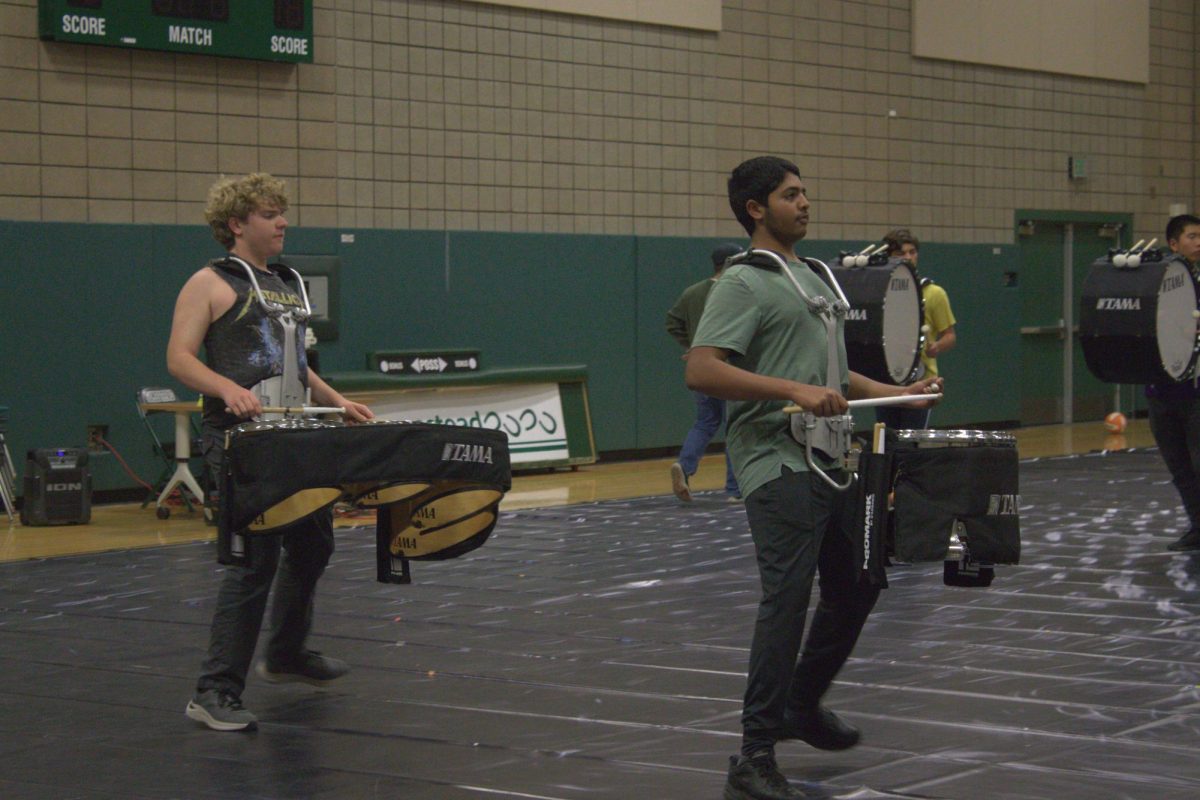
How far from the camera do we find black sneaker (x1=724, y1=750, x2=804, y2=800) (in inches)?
173

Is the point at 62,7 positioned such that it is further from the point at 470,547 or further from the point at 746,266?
the point at 746,266

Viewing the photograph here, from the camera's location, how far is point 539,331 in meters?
15.1

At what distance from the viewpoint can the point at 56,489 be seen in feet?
37.2

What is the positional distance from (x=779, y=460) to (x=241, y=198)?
223 cm

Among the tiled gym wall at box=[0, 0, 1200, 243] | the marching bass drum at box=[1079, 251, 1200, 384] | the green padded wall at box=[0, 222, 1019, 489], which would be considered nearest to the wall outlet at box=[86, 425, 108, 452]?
the green padded wall at box=[0, 222, 1019, 489]

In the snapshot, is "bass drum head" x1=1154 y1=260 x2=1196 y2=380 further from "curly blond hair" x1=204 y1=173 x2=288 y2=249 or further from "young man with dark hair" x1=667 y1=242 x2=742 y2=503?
"curly blond hair" x1=204 y1=173 x2=288 y2=249

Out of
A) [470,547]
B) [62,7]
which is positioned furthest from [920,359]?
[62,7]

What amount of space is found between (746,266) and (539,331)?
10.4 meters

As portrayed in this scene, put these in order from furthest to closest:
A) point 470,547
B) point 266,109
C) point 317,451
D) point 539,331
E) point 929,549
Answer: point 539,331 < point 266,109 < point 470,547 < point 317,451 < point 929,549

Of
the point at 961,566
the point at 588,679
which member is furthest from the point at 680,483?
the point at 961,566

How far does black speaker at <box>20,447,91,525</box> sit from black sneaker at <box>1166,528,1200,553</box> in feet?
23.4

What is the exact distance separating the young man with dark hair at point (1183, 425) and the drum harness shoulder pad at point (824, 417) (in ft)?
16.8

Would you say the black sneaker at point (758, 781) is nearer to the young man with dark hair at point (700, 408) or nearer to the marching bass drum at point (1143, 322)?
the marching bass drum at point (1143, 322)

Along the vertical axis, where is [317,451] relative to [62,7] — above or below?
below
